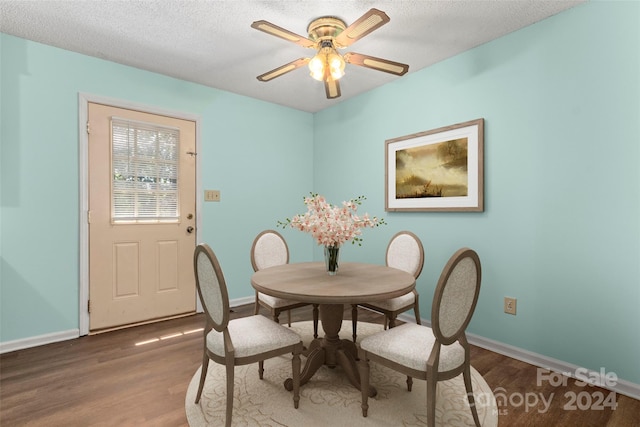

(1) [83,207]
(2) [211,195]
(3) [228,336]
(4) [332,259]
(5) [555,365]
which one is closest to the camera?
(3) [228,336]

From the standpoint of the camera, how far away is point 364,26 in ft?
5.90

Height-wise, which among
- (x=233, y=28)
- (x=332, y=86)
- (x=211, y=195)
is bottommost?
(x=211, y=195)

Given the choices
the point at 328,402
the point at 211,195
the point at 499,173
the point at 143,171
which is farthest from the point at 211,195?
the point at 499,173

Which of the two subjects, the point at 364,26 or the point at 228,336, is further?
the point at 364,26

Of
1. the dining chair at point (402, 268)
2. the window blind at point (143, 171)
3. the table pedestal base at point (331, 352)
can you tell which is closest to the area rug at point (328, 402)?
the table pedestal base at point (331, 352)

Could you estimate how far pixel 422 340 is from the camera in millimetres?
1567

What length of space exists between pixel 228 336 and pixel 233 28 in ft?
7.10

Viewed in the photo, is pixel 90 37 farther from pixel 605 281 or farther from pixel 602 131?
pixel 605 281

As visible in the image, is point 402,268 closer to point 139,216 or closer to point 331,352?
point 331,352

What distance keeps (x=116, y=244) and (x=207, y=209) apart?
920 mm

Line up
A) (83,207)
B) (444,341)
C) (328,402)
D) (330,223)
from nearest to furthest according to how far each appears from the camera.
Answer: (444,341) < (328,402) < (330,223) < (83,207)

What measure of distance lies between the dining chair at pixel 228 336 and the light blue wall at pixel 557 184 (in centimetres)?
178

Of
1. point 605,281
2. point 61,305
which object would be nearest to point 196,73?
point 61,305

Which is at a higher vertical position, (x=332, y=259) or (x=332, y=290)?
(x=332, y=259)
